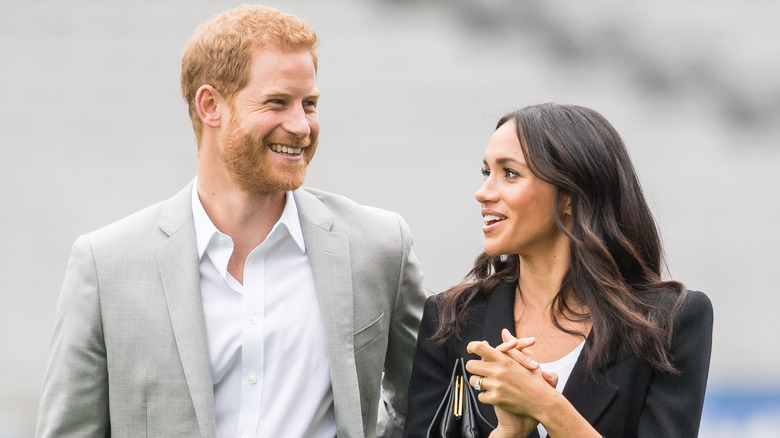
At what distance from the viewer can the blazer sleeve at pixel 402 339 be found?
326 centimetres

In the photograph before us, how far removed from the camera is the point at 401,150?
8445mm

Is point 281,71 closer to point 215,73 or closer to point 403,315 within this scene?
point 215,73

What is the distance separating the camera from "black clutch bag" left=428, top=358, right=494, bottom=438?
8.87ft

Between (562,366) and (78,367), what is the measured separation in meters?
1.27

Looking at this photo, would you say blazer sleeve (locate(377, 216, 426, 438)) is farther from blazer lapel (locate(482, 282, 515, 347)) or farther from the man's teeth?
the man's teeth

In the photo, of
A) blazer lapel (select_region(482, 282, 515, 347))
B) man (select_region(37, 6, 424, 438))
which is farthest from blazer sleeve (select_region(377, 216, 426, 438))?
blazer lapel (select_region(482, 282, 515, 347))

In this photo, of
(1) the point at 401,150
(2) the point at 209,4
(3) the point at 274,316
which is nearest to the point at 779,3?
(1) the point at 401,150

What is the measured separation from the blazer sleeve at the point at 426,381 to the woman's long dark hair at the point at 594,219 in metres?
0.05

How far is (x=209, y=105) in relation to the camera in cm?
308

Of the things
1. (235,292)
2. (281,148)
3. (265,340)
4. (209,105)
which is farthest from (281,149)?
(265,340)

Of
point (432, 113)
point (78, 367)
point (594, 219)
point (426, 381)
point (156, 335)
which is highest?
point (432, 113)

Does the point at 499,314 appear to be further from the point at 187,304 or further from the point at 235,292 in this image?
the point at 187,304

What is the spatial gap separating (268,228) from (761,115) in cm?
647

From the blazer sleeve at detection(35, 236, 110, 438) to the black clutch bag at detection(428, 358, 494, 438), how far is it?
2.91 feet
